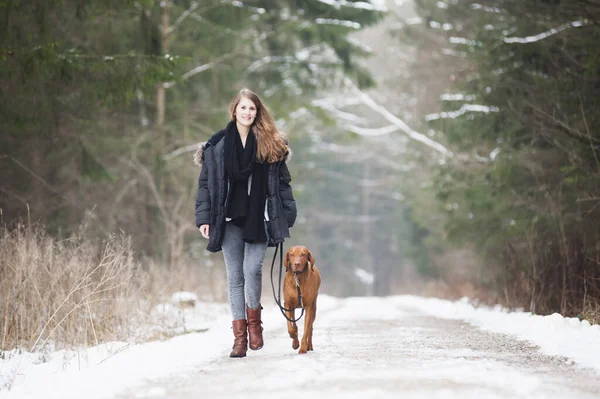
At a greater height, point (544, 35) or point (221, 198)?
point (544, 35)

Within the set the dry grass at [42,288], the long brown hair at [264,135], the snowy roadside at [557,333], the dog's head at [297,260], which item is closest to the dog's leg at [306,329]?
the dog's head at [297,260]

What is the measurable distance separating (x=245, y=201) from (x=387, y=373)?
2352mm

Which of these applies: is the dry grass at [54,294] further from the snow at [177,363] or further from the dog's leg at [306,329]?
the dog's leg at [306,329]

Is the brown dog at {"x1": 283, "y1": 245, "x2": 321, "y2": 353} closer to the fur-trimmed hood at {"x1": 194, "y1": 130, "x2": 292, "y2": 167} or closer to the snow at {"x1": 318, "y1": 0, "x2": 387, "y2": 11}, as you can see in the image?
the fur-trimmed hood at {"x1": 194, "y1": 130, "x2": 292, "y2": 167}

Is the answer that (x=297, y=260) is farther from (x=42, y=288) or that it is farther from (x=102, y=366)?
(x=42, y=288)

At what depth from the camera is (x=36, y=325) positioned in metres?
7.72

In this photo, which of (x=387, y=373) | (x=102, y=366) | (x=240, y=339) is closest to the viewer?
(x=387, y=373)

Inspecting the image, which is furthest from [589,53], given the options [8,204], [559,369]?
[8,204]

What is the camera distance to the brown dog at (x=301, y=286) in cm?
653

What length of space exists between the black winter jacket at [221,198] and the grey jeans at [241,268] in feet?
0.32

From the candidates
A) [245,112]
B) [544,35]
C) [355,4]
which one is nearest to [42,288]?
[245,112]

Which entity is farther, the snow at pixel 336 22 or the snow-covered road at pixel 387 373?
the snow at pixel 336 22

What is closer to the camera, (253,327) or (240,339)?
(240,339)

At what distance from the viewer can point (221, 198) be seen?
666 centimetres
